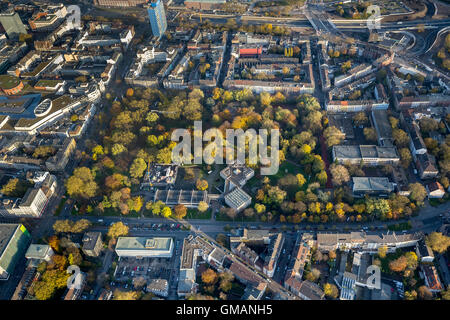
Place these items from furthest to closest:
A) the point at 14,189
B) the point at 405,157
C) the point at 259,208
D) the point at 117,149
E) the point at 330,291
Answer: the point at 117,149 → the point at 405,157 → the point at 14,189 → the point at 259,208 → the point at 330,291

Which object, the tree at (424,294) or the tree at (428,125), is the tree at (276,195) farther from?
the tree at (428,125)

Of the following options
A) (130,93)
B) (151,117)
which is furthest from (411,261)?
(130,93)

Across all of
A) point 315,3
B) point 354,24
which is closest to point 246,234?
point 354,24

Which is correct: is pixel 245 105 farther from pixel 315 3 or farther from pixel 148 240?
pixel 315 3

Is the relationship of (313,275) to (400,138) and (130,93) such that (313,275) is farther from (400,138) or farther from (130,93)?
(130,93)

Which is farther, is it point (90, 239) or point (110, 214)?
point (110, 214)

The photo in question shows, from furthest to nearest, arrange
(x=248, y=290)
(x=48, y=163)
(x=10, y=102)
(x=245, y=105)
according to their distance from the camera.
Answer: (x=10, y=102) → (x=245, y=105) → (x=48, y=163) → (x=248, y=290)
